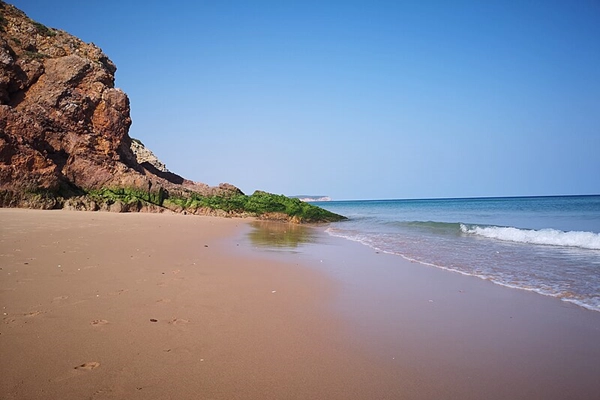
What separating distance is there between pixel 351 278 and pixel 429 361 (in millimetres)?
3250

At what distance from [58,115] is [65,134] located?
4.39ft

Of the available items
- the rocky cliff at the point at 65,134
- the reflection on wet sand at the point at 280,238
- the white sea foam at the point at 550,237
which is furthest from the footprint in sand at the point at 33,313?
the rocky cliff at the point at 65,134

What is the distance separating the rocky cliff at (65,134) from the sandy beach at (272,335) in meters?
13.9

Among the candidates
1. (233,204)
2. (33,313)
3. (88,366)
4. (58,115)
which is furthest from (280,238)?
(58,115)

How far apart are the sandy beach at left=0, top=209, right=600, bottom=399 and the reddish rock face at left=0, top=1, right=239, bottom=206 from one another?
14487 mm

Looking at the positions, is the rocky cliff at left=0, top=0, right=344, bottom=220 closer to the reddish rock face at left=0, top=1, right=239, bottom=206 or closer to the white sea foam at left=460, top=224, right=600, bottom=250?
the reddish rock face at left=0, top=1, right=239, bottom=206

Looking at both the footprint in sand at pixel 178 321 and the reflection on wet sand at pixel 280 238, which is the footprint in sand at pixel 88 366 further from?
the reflection on wet sand at pixel 280 238

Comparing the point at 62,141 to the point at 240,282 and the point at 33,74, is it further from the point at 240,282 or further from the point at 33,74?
the point at 240,282

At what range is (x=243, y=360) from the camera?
2.87m

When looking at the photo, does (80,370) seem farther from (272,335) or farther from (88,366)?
(272,335)

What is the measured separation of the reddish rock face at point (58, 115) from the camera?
58.4 feet

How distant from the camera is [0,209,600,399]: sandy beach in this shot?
8.26ft

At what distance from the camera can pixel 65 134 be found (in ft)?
72.5

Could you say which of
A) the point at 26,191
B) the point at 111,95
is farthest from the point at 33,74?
the point at 26,191
